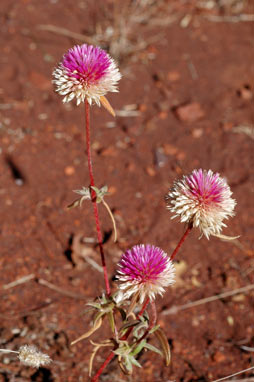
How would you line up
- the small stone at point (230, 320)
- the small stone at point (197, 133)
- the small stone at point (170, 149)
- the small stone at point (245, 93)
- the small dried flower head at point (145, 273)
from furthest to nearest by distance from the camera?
the small stone at point (245, 93) → the small stone at point (197, 133) → the small stone at point (170, 149) → the small stone at point (230, 320) → the small dried flower head at point (145, 273)

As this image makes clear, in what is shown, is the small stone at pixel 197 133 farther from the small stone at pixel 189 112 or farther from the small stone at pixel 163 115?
the small stone at pixel 163 115

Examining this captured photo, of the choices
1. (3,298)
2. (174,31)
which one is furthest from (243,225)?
(174,31)

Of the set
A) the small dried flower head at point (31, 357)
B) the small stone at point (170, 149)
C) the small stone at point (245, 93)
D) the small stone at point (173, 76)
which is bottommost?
the small dried flower head at point (31, 357)

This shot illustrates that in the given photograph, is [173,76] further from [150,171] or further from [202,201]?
[202,201]

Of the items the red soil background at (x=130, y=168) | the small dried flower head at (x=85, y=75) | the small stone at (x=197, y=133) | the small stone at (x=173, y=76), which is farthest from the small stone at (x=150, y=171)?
the small dried flower head at (x=85, y=75)

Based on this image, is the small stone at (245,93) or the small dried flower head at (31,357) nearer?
the small dried flower head at (31,357)

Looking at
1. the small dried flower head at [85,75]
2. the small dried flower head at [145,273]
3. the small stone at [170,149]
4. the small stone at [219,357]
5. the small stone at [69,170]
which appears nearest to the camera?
the small dried flower head at [145,273]

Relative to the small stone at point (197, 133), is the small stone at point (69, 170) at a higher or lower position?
lower
